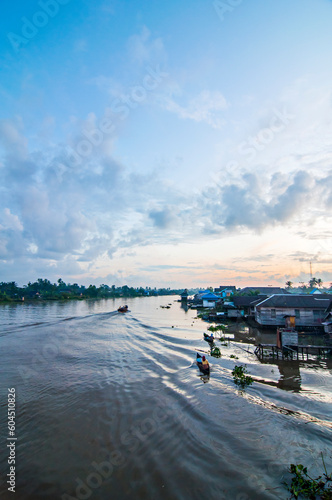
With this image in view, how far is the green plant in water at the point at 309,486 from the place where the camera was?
23.7ft

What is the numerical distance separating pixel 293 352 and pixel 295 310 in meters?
14.4

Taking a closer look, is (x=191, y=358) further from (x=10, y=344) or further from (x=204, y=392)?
(x=10, y=344)

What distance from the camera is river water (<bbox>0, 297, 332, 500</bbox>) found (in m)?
7.91

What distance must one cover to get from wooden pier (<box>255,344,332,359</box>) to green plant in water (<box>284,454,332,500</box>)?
15.0m

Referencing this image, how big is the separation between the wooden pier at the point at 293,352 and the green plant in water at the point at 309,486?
14997 millimetres

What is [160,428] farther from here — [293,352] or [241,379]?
[293,352]

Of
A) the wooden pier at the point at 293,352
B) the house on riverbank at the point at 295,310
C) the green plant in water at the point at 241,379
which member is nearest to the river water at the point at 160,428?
the green plant in water at the point at 241,379

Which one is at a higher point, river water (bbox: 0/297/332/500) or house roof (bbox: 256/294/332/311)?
house roof (bbox: 256/294/332/311)

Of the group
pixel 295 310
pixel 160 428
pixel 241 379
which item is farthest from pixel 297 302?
pixel 160 428

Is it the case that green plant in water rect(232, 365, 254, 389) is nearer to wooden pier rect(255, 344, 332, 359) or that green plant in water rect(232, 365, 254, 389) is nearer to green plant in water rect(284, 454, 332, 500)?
wooden pier rect(255, 344, 332, 359)

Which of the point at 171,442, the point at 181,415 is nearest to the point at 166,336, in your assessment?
the point at 181,415

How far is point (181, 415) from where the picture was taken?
1221 cm

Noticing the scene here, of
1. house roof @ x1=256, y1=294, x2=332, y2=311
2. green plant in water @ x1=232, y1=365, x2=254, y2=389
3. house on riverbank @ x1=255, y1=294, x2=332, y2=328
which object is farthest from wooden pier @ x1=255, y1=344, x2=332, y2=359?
house roof @ x1=256, y1=294, x2=332, y2=311

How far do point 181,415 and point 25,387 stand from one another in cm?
1093
